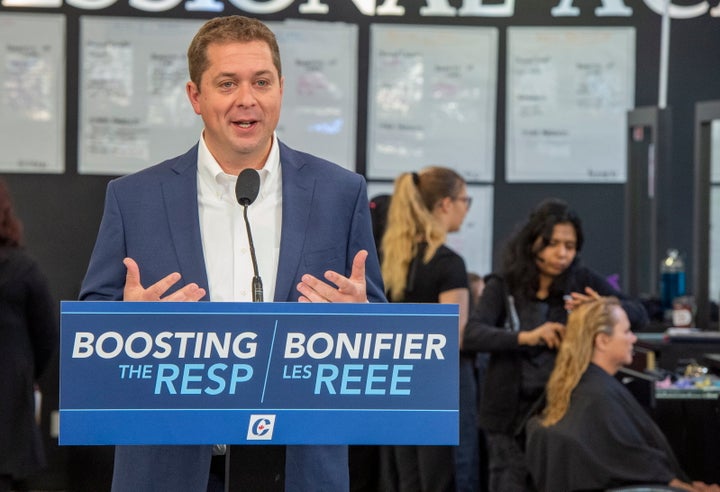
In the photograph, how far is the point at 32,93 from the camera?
5848 millimetres

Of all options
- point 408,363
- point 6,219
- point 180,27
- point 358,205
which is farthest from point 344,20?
point 408,363

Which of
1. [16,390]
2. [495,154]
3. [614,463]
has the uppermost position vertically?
[495,154]

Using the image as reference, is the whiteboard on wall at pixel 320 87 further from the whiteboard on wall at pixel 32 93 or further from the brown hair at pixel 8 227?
the brown hair at pixel 8 227

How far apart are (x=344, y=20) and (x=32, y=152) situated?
173 centimetres

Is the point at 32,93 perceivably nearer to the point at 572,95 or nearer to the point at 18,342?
the point at 18,342

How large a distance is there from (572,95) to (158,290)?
4.64 m

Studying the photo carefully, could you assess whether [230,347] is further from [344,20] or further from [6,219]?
[344,20]

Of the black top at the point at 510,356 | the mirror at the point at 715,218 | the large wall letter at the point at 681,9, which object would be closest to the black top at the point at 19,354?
the black top at the point at 510,356

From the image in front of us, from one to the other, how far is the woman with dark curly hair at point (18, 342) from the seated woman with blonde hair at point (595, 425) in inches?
68.4

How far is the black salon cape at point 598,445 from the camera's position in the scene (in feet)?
13.1

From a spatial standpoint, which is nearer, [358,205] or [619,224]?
[358,205]

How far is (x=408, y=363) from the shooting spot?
1.53 metres

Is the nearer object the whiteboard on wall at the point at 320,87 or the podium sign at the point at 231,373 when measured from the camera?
the podium sign at the point at 231,373

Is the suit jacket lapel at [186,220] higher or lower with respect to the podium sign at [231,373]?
higher
